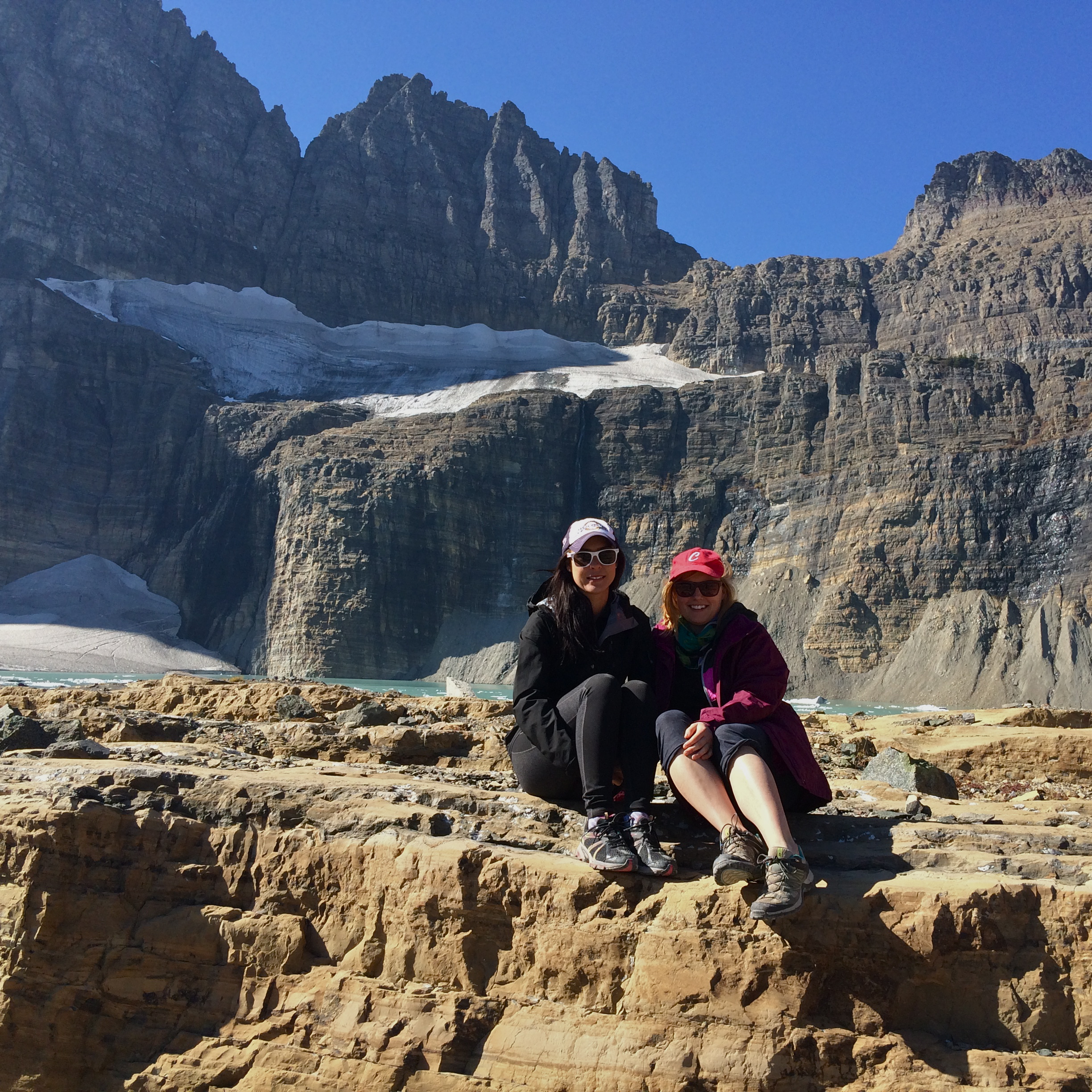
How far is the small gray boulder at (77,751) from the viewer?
21.9 feet

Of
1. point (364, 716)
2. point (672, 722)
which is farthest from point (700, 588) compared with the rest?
point (364, 716)

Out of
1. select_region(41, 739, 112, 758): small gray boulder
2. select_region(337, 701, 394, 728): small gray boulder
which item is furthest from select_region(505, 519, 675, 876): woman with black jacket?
select_region(337, 701, 394, 728): small gray boulder

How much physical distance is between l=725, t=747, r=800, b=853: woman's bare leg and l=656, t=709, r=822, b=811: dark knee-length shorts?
0.11 feet

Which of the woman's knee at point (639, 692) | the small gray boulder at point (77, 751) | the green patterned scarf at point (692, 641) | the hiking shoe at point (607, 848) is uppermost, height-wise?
the green patterned scarf at point (692, 641)

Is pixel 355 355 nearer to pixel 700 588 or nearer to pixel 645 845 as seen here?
pixel 700 588

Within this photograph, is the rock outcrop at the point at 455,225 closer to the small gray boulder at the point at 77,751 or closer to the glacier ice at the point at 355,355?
the glacier ice at the point at 355,355

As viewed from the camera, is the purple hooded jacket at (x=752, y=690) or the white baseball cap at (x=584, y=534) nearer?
the purple hooded jacket at (x=752, y=690)

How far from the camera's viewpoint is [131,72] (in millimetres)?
127312

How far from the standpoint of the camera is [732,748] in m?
4.78

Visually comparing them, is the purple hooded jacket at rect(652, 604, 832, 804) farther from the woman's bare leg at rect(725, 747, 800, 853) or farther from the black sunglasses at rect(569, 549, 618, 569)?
the black sunglasses at rect(569, 549, 618, 569)

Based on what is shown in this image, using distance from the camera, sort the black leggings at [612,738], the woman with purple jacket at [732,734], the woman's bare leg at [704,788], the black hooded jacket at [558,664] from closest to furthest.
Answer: the woman with purple jacket at [732,734], the woman's bare leg at [704,788], the black leggings at [612,738], the black hooded jacket at [558,664]

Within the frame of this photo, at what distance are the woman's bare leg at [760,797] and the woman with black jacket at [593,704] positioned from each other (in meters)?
0.30

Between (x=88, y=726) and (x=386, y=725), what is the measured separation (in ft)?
9.55

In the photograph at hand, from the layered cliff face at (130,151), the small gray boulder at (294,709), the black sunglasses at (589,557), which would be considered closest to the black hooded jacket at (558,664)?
the black sunglasses at (589,557)
